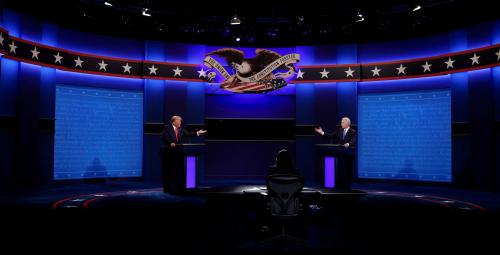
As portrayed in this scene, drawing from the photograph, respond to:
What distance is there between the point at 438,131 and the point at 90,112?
9361 millimetres

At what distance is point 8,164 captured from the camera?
8.68 metres

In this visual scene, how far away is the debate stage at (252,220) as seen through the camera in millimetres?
4219

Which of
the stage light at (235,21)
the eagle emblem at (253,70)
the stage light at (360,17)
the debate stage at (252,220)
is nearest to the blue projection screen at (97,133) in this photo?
the debate stage at (252,220)

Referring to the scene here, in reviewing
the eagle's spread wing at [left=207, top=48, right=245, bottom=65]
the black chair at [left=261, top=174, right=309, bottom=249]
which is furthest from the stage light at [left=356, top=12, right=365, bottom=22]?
the black chair at [left=261, top=174, right=309, bottom=249]

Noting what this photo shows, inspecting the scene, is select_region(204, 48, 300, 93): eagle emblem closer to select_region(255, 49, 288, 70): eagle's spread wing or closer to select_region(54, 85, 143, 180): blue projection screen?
select_region(255, 49, 288, 70): eagle's spread wing

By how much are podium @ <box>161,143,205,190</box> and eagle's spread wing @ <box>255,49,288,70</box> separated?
4161 millimetres

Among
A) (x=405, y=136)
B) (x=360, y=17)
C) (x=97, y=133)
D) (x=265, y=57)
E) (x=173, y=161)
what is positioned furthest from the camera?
(x=265, y=57)

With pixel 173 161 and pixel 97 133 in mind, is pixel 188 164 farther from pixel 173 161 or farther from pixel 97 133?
pixel 97 133

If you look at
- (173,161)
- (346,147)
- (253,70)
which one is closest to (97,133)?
(173,161)

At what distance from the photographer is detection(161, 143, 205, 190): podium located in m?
8.05

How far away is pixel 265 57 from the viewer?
450 inches

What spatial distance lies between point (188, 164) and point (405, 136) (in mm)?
6156

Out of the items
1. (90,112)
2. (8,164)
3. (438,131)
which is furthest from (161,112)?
(438,131)

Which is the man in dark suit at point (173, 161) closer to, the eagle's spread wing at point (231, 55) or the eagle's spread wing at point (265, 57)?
the eagle's spread wing at point (231, 55)
